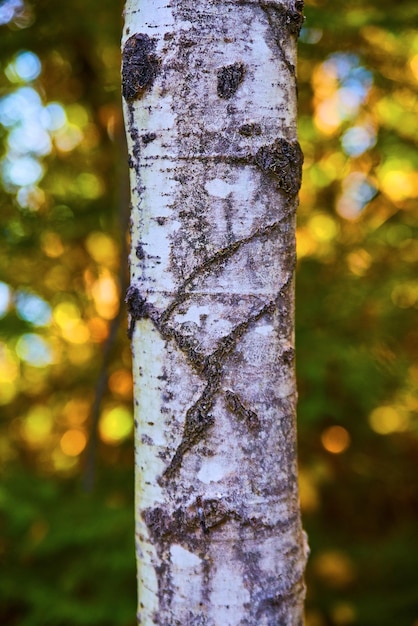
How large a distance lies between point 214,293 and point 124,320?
2.56 metres

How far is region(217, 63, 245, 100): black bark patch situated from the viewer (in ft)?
2.75

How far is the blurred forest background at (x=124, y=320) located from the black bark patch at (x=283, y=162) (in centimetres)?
135

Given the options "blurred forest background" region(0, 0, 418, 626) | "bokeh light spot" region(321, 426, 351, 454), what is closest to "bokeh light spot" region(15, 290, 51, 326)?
"blurred forest background" region(0, 0, 418, 626)

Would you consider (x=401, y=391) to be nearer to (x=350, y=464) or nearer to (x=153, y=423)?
(x=350, y=464)

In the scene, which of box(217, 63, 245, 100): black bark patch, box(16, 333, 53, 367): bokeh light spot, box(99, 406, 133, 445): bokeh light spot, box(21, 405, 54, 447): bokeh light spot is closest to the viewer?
box(217, 63, 245, 100): black bark patch

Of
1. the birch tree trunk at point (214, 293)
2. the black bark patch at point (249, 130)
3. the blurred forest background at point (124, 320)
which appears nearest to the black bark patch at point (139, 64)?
the birch tree trunk at point (214, 293)

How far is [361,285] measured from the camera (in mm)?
2752

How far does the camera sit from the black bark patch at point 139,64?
0.85 meters

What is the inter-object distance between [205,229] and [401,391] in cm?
241

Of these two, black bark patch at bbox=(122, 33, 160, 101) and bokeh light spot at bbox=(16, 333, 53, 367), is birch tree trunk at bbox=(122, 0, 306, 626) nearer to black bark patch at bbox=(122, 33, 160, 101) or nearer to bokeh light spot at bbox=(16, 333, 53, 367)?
black bark patch at bbox=(122, 33, 160, 101)

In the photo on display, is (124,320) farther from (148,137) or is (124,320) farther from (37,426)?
(148,137)

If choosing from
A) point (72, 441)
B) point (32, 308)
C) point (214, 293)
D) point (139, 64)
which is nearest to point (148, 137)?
point (139, 64)

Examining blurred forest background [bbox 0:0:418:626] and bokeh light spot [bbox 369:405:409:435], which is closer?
blurred forest background [bbox 0:0:418:626]

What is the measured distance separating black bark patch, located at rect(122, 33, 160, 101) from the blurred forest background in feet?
4.48
